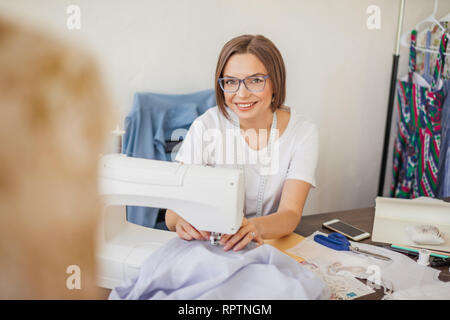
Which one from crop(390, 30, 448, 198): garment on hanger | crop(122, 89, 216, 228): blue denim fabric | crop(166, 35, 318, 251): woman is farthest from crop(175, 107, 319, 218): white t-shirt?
crop(390, 30, 448, 198): garment on hanger

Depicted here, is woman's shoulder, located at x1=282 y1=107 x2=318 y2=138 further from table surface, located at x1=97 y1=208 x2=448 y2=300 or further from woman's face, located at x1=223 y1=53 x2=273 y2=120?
table surface, located at x1=97 y1=208 x2=448 y2=300

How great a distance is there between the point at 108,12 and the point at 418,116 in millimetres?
1800

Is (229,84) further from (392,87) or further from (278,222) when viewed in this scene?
(392,87)

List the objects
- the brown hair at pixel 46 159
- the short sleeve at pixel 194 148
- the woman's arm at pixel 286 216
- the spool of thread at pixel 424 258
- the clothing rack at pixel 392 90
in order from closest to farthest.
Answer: the brown hair at pixel 46 159
the spool of thread at pixel 424 258
the woman's arm at pixel 286 216
the short sleeve at pixel 194 148
the clothing rack at pixel 392 90

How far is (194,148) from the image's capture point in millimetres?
1510

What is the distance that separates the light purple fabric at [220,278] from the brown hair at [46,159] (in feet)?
1.49

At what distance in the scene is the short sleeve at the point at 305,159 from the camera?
4.78 feet

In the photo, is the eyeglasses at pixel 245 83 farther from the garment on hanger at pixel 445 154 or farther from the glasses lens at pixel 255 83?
the garment on hanger at pixel 445 154

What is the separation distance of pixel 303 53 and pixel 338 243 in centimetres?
134

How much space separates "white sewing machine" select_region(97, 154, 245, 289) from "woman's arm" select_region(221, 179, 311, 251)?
6 centimetres

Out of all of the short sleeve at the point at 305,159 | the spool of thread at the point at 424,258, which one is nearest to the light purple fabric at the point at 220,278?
the spool of thread at the point at 424,258

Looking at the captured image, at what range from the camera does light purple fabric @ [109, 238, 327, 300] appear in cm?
75

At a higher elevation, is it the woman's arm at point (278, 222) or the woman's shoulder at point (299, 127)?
the woman's shoulder at point (299, 127)
